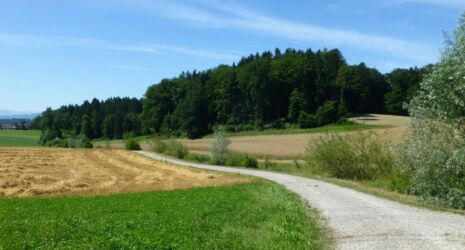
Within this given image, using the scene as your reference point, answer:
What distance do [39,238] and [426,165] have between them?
15.5 m

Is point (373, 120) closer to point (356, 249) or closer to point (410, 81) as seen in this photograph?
point (410, 81)

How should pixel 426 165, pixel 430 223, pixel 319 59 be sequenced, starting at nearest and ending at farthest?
1. pixel 430 223
2. pixel 426 165
3. pixel 319 59

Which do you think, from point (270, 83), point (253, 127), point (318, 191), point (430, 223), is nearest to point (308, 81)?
point (270, 83)

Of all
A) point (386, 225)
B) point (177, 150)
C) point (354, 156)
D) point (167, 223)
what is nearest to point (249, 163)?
point (354, 156)

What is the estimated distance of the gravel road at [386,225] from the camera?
41.9 feet

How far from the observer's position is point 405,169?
25.3 metres

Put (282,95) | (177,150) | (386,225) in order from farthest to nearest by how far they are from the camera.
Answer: (282,95)
(177,150)
(386,225)

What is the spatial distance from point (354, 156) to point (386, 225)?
27434 millimetres

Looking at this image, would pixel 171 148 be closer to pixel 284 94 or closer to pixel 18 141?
pixel 284 94

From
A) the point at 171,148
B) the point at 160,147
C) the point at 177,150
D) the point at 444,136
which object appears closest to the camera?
the point at 444,136

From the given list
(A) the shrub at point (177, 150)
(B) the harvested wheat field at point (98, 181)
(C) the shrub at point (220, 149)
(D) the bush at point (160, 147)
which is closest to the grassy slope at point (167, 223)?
(B) the harvested wheat field at point (98, 181)

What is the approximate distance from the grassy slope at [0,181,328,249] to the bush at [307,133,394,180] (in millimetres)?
17118

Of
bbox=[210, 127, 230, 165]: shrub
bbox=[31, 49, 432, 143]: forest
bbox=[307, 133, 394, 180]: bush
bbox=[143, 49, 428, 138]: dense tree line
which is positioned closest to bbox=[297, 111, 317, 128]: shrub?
bbox=[31, 49, 432, 143]: forest

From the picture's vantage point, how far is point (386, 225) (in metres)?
15.3
